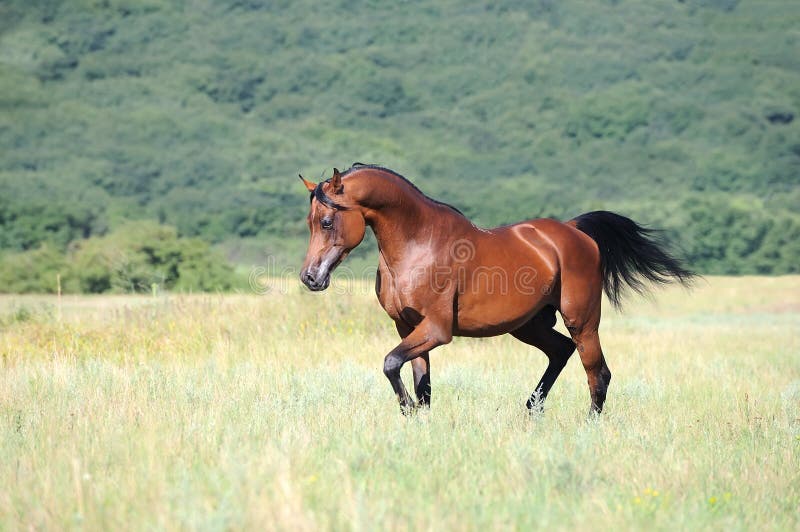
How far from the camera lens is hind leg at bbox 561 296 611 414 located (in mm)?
7812

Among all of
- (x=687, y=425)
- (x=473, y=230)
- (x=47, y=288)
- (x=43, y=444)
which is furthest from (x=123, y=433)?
(x=47, y=288)

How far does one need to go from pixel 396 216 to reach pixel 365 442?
176 cm

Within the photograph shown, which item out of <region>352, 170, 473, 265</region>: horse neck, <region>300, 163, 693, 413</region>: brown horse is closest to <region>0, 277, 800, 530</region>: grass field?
<region>300, 163, 693, 413</region>: brown horse

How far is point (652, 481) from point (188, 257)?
29071 mm

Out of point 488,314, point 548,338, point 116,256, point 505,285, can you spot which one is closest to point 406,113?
point 116,256

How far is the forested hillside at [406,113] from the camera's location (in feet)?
211

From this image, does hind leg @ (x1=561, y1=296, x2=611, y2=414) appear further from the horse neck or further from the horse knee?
the horse knee

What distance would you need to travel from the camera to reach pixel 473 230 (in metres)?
7.25

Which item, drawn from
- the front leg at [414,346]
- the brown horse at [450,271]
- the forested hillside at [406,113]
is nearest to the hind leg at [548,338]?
the brown horse at [450,271]

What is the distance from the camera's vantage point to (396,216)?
6898 millimetres

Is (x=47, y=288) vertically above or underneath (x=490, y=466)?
underneath

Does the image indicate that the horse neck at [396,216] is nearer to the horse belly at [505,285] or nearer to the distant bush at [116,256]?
the horse belly at [505,285]

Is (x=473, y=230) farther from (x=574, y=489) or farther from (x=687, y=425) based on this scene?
(x=574, y=489)

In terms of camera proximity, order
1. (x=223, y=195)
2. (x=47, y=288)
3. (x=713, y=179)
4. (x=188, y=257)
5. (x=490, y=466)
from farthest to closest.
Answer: (x=713, y=179), (x=223, y=195), (x=188, y=257), (x=47, y=288), (x=490, y=466)
